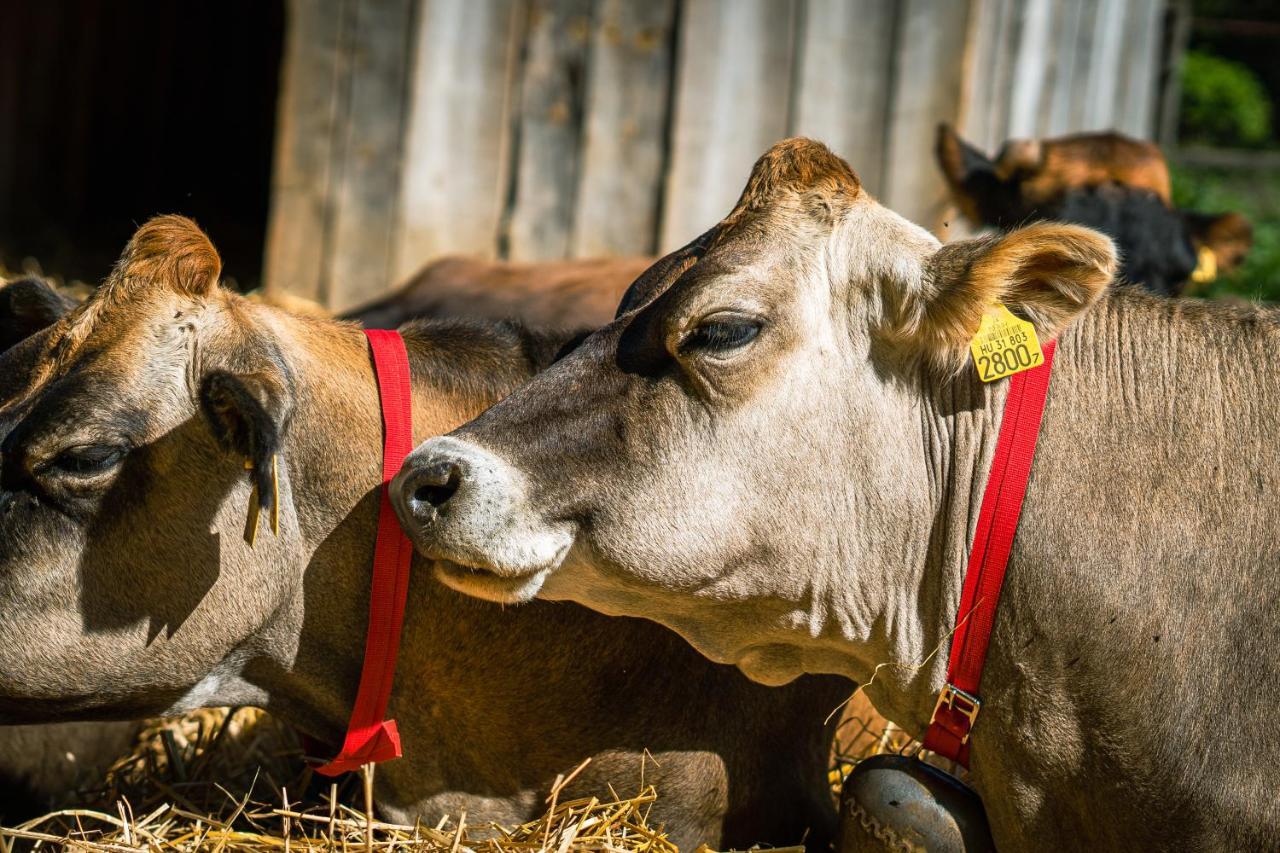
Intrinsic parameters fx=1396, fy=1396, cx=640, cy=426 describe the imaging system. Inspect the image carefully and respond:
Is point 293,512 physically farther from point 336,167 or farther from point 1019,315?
point 336,167

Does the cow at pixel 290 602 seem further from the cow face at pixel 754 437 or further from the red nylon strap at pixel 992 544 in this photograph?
the red nylon strap at pixel 992 544

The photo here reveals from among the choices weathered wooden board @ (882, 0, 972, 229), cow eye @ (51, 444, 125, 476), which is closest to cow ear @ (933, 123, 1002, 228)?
weathered wooden board @ (882, 0, 972, 229)

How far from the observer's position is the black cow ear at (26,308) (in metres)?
3.59

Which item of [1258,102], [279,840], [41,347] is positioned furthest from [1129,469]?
[1258,102]

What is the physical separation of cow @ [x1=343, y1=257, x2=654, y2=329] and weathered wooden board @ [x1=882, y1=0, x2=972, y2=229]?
1427 millimetres

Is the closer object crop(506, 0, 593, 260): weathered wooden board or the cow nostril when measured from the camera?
the cow nostril

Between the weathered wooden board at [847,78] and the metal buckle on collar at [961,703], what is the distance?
14.3 ft

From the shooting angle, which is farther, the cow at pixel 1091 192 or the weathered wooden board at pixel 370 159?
the weathered wooden board at pixel 370 159

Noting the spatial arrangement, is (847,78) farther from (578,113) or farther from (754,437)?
(754,437)

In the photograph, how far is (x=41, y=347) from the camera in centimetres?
317

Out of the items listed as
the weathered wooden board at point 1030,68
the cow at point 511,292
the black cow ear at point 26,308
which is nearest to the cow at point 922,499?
the black cow ear at point 26,308

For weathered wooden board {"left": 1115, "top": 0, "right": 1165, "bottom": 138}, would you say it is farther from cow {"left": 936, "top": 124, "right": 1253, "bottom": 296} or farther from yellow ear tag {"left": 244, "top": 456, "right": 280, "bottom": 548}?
yellow ear tag {"left": 244, "top": 456, "right": 280, "bottom": 548}

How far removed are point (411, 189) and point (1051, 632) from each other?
5.06 meters

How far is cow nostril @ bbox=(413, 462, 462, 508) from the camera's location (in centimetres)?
270
